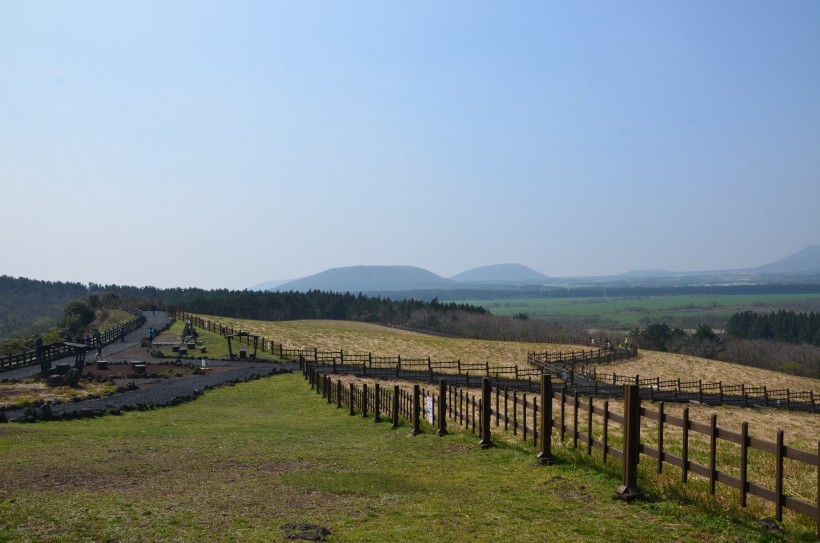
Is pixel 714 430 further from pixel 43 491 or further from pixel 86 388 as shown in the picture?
pixel 86 388

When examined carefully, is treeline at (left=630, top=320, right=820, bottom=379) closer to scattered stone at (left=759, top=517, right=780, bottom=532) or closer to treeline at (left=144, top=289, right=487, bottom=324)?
treeline at (left=144, top=289, right=487, bottom=324)

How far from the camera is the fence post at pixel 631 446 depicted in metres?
9.67

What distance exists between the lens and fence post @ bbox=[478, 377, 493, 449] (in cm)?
1458

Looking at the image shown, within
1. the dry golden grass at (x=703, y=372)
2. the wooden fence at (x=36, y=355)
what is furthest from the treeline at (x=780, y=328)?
the wooden fence at (x=36, y=355)

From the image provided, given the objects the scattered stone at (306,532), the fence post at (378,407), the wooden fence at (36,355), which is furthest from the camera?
the wooden fence at (36,355)

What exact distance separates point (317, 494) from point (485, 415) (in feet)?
17.5

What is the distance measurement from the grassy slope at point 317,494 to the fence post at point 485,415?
392 millimetres

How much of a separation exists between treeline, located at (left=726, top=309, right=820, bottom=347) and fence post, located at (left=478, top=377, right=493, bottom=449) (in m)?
145

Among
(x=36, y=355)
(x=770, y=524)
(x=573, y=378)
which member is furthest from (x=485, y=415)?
(x=36, y=355)

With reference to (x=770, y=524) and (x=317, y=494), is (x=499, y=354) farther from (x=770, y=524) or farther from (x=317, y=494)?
(x=770, y=524)

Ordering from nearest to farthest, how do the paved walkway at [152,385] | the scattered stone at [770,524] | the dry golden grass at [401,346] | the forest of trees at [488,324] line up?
the scattered stone at [770,524], the paved walkway at [152,385], the dry golden grass at [401,346], the forest of trees at [488,324]

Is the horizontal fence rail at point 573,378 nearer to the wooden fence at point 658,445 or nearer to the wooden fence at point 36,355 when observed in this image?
the wooden fence at point 36,355

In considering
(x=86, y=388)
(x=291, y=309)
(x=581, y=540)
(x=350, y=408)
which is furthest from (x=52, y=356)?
(x=291, y=309)

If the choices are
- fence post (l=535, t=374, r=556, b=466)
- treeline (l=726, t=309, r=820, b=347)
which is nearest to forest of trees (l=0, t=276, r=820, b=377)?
treeline (l=726, t=309, r=820, b=347)
